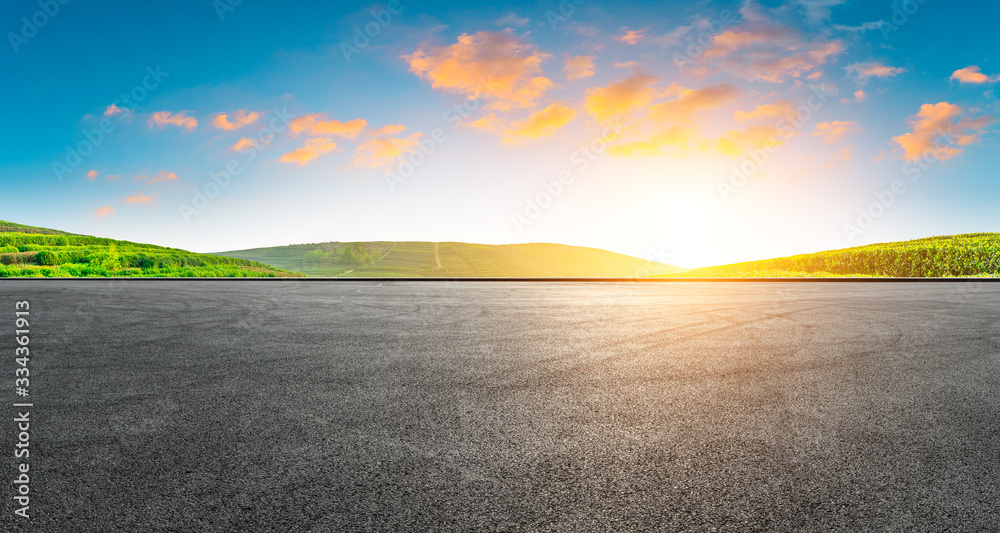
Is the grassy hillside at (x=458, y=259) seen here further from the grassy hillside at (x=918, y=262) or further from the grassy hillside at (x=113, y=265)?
the grassy hillside at (x=918, y=262)

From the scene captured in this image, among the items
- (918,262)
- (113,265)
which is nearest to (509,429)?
(918,262)

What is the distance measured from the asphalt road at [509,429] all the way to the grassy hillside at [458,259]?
47196 millimetres

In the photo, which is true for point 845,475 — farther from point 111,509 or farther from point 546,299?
point 546,299

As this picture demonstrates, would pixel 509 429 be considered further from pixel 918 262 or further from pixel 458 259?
pixel 458 259

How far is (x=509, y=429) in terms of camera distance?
13.9ft

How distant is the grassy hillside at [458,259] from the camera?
5797cm

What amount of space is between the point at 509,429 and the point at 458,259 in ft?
221

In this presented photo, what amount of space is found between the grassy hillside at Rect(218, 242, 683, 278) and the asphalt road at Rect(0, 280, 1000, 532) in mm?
47196

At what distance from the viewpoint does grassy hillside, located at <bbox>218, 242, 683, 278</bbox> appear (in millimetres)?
57969

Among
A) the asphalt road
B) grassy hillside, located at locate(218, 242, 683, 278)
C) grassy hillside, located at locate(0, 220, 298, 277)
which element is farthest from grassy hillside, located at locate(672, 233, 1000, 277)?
the asphalt road

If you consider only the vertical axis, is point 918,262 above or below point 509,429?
above

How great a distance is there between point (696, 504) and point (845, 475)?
3.56 feet

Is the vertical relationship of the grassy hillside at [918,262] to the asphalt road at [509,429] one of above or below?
above

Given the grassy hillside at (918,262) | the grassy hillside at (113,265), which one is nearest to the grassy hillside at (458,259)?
the grassy hillside at (113,265)
